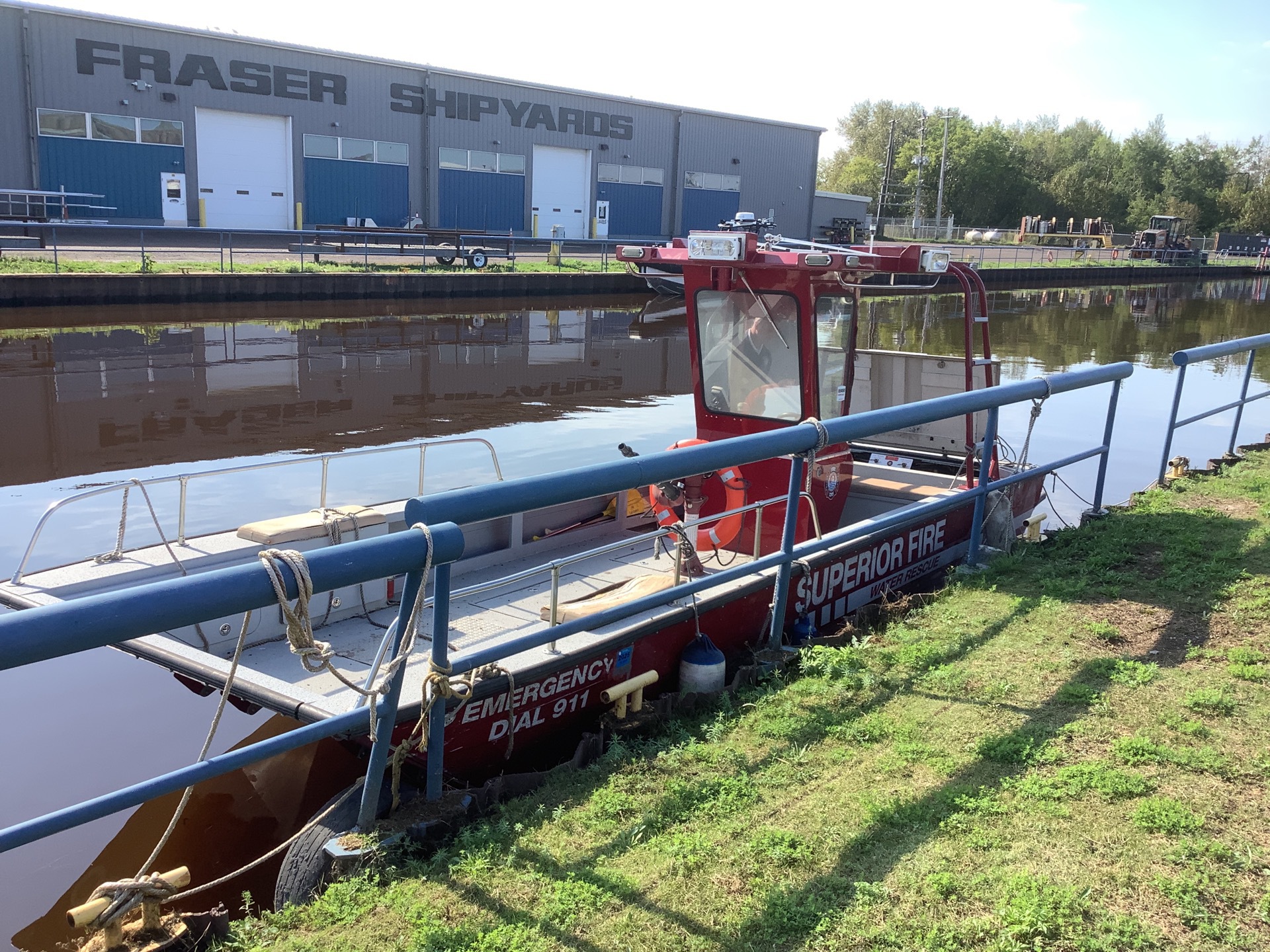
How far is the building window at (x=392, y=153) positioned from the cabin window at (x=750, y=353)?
107ft

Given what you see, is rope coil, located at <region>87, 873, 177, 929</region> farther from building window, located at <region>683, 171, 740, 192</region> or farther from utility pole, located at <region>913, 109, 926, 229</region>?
utility pole, located at <region>913, 109, 926, 229</region>

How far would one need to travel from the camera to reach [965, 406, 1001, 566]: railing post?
5633mm

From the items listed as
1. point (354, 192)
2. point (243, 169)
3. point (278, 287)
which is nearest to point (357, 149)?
point (354, 192)

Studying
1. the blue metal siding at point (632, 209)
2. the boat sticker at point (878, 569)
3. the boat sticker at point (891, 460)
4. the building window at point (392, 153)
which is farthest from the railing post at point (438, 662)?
the blue metal siding at point (632, 209)

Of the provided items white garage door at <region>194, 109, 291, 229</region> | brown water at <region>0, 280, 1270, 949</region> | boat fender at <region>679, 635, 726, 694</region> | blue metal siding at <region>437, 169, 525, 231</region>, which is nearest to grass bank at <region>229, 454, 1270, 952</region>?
boat fender at <region>679, 635, 726, 694</region>

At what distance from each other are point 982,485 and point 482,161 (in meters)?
36.3

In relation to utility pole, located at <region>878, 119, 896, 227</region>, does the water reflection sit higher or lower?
lower

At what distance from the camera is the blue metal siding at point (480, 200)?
38.3 metres

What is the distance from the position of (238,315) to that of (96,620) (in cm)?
2178

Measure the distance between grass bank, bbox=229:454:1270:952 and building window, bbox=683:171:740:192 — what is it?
142ft

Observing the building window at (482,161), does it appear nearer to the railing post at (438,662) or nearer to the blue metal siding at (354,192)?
the blue metal siding at (354,192)

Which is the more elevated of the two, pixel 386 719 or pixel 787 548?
pixel 787 548

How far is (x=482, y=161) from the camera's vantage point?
3919 centimetres

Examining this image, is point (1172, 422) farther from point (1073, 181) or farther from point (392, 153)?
point (1073, 181)
